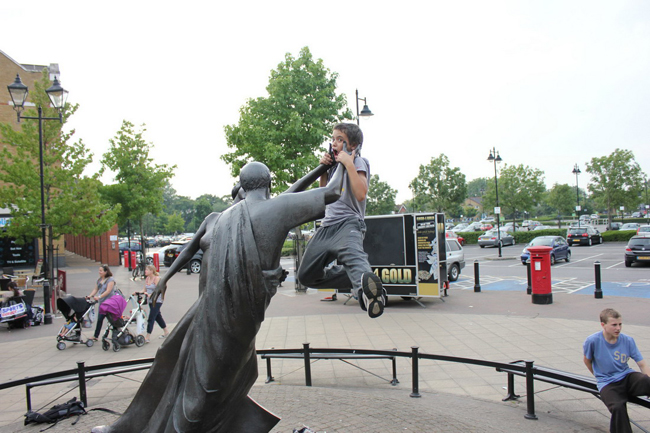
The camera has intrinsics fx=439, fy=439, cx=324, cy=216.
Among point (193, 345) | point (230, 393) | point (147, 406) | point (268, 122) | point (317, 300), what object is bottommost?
point (317, 300)

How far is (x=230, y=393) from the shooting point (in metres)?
3.21

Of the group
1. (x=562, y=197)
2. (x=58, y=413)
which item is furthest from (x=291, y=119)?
(x=562, y=197)

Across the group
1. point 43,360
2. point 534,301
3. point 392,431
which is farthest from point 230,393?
point 534,301

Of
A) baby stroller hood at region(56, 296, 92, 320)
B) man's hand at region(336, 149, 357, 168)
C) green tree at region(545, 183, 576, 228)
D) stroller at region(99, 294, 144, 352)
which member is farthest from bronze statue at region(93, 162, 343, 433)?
green tree at region(545, 183, 576, 228)

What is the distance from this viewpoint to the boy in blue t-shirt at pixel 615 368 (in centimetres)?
432

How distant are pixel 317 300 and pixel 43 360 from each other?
8.71 meters

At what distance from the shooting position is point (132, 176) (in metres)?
27.6

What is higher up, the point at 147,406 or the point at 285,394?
the point at 147,406

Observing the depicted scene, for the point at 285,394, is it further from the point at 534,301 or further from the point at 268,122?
the point at 268,122

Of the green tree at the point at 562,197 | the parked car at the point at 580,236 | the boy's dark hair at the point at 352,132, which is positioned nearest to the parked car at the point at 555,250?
the parked car at the point at 580,236

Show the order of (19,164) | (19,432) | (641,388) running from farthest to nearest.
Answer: (19,164), (19,432), (641,388)

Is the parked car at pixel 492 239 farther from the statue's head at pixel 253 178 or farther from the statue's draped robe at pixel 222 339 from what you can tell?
the statue's head at pixel 253 178

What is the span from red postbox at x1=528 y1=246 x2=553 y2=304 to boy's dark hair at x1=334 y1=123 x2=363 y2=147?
10946mm

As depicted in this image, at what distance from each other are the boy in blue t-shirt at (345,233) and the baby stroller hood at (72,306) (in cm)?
796
